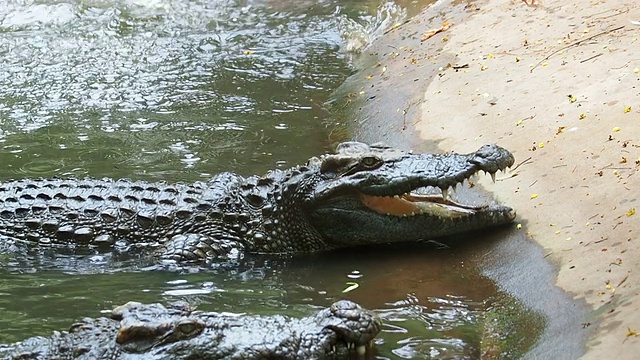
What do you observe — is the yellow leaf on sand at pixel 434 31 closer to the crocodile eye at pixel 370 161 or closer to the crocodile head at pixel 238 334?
the crocodile eye at pixel 370 161

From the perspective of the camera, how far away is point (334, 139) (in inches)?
365

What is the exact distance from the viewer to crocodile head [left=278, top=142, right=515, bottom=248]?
6.15 meters

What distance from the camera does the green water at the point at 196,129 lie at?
5574 mm

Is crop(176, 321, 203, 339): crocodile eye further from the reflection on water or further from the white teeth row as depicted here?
the reflection on water

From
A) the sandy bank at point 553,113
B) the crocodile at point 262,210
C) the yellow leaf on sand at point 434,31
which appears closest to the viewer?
the sandy bank at point 553,113

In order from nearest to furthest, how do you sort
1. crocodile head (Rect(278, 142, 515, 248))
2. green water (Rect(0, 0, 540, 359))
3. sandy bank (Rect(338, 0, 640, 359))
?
sandy bank (Rect(338, 0, 640, 359))
green water (Rect(0, 0, 540, 359))
crocodile head (Rect(278, 142, 515, 248))

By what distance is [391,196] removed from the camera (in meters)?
6.37

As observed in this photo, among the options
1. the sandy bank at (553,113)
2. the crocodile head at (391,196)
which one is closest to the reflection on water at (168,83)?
the sandy bank at (553,113)

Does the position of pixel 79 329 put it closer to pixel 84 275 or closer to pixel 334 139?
pixel 84 275

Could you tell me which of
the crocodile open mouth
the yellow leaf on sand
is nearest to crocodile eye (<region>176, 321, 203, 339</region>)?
the crocodile open mouth

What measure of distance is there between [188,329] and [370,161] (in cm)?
256

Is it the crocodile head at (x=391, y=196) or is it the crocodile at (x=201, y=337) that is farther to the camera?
the crocodile head at (x=391, y=196)

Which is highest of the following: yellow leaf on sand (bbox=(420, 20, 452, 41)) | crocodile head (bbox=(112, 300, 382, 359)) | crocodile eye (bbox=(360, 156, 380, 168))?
yellow leaf on sand (bbox=(420, 20, 452, 41))

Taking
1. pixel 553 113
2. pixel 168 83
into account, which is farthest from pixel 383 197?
pixel 168 83
